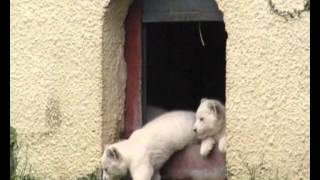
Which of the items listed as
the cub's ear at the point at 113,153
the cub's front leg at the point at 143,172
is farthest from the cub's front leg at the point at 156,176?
→ the cub's ear at the point at 113,153

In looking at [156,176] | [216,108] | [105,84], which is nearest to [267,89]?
[216,108]

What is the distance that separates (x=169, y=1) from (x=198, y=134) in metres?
1.15

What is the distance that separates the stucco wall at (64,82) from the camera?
25.6ft

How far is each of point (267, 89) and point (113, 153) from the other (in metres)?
1.36

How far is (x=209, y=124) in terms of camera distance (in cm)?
754

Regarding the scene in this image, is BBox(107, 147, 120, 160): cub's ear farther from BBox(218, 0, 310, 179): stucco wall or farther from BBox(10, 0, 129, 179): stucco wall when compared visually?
BBox(218, 0, 310, 179): stucco wall

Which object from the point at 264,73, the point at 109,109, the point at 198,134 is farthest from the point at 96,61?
the point at 264,73

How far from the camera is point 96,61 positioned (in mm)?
7789

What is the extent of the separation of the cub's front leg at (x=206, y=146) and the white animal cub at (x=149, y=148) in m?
0.19

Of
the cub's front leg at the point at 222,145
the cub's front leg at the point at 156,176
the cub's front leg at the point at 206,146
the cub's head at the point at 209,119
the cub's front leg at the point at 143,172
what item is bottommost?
the cub's front leg at the point at 156,176

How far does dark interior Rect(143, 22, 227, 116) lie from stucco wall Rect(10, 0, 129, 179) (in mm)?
1172

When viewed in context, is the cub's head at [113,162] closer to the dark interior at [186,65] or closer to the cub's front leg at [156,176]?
the cub's front leg at [156,176]

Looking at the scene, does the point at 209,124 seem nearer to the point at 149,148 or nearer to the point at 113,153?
the point at 149,148

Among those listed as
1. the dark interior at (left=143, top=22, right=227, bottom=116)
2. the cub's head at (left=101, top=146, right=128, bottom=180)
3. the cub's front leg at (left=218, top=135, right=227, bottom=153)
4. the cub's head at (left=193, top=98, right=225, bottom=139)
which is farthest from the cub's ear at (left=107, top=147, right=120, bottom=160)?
the dark interior at (left=143, top=22, right=227, bottom=116)
